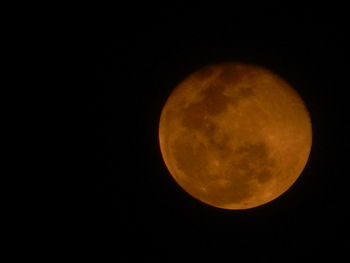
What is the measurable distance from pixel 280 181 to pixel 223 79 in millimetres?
847

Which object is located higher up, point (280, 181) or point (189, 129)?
point (189, 129)

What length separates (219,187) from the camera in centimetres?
312

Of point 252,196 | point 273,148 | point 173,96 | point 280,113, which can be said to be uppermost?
point 173,96

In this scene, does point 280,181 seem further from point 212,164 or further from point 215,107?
point 215,107

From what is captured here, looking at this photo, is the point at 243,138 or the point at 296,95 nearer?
the point at 243,138

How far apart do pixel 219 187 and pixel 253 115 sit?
1.93 feet

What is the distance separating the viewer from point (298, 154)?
305 centimetres

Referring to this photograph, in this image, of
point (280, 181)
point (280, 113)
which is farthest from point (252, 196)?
point (280, 113)

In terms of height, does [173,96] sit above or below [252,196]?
above

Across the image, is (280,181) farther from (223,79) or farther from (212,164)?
(223,79)

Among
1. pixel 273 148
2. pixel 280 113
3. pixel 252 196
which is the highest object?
pixel 280 113

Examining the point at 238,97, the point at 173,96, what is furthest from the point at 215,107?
the point at 173,96

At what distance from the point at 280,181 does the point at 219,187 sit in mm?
445

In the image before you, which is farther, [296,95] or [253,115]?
[296,95]
